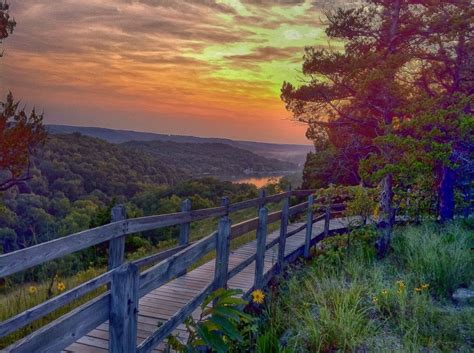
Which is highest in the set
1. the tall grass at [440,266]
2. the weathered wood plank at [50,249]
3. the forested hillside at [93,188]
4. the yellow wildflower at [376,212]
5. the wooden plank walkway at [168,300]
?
the weathered wood plank at [50,249]

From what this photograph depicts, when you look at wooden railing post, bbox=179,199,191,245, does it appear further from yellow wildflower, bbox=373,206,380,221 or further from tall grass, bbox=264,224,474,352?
yellow wildflower, bbox=373,206,380,221

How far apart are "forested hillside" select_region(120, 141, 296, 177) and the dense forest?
37 centimetres

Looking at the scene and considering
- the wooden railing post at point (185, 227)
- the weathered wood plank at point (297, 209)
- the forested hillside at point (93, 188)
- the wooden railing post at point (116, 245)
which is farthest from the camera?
the forested hillside at point (93, 188)

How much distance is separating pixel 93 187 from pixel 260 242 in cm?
5880

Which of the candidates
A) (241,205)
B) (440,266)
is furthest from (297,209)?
(440,266)

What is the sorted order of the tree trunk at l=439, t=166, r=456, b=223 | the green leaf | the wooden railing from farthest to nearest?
the tree trunk at l=439, t=166, r=456, b=223, the green leaf, the wooden railing

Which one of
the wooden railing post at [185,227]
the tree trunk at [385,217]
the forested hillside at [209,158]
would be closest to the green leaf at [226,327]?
the wooden railing post at [185,227]

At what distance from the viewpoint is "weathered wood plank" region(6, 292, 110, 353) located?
5.50 ft

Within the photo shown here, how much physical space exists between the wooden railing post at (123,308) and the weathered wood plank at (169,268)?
232mm

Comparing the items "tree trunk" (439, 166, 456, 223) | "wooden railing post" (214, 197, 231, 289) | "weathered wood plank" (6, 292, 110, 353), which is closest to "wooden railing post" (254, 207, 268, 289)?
"wooden railing post" (214, 197, 231, 289)

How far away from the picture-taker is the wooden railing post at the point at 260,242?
6332 mm

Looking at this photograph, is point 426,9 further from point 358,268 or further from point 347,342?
point 347,342

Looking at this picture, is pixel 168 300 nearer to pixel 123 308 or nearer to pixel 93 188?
pixel 123 308

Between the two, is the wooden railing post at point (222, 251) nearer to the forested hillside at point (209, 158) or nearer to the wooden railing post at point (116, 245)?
the wooden railing post at point (116, 245)
